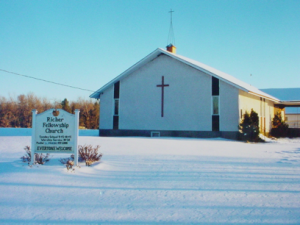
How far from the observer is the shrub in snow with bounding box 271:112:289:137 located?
87.6 feet

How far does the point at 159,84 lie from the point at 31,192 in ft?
53.1

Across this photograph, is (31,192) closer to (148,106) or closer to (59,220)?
(59,220)

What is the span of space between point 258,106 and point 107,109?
501 inches

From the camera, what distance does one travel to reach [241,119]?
19.4 metres

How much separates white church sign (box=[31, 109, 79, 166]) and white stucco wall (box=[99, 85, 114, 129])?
14.8 m

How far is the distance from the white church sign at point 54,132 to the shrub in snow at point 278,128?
23.6m

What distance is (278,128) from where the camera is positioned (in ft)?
88.3

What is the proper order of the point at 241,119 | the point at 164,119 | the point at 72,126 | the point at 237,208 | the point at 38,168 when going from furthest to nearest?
the point at 164,119 < the point at 241,119 < the point at 72,126 < the point at 38,168 < the point at 237,208

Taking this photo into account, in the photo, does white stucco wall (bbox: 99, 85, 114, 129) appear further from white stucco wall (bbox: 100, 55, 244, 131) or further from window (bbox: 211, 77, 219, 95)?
window (bbox: 211, 77, 219, 95)

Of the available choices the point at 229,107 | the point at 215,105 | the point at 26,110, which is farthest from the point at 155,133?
the point at 26,110

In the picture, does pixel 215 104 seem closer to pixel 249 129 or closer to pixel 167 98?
pixel 249 129

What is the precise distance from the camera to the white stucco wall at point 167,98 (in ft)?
65.3

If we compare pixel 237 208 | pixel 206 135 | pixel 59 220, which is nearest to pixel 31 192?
pixel 59 220

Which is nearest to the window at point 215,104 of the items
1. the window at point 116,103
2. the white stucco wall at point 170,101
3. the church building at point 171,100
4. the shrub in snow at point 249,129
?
the church building at point 171,100
